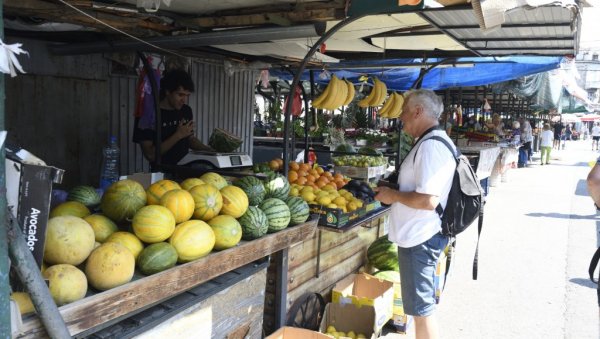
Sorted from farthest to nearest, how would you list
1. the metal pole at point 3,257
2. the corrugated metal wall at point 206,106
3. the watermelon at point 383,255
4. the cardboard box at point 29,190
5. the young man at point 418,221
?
the corrugated metal wall at point 206,106
the watermelon at point 383,255
the young man at point 418,221
the cardboard box at point 29,190
the metal pole at point 3,257

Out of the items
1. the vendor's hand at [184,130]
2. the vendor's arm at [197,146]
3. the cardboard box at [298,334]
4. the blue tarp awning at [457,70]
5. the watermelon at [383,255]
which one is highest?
the blue tarp awning at [457,70]

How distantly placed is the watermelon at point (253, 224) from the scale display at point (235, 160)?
2.46 meters

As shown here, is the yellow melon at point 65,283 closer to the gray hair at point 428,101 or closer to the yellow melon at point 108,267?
the yellow melon at point 108,267

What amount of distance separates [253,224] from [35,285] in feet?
4.10

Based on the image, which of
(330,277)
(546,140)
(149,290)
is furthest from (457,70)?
(546,140)

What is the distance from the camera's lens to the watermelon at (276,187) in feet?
10.2

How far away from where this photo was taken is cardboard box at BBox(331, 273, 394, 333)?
3736 millimetres

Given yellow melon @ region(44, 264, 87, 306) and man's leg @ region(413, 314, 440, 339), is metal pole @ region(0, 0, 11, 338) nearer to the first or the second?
yellow melon @ region(44, 264, 87, 306)

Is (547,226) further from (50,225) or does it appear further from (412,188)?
(50,225)

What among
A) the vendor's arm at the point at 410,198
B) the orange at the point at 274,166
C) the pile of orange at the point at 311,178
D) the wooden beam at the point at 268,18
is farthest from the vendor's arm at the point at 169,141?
the vendor's arm at the point at 410,198

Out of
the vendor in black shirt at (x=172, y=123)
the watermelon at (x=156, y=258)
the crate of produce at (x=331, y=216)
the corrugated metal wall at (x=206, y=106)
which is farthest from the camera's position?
the corrugated metal wall at (x=206, y=106)

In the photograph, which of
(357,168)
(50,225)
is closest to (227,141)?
(357,168)

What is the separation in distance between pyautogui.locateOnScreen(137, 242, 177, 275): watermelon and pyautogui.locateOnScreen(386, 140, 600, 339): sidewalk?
2805mm

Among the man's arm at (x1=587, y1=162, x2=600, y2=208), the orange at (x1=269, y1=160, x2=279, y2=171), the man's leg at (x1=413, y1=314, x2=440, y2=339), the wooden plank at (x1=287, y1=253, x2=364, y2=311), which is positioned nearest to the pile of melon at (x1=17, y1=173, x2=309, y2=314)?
the wooden plank at (x1=287, y1=253, x2=364, y2=311)
